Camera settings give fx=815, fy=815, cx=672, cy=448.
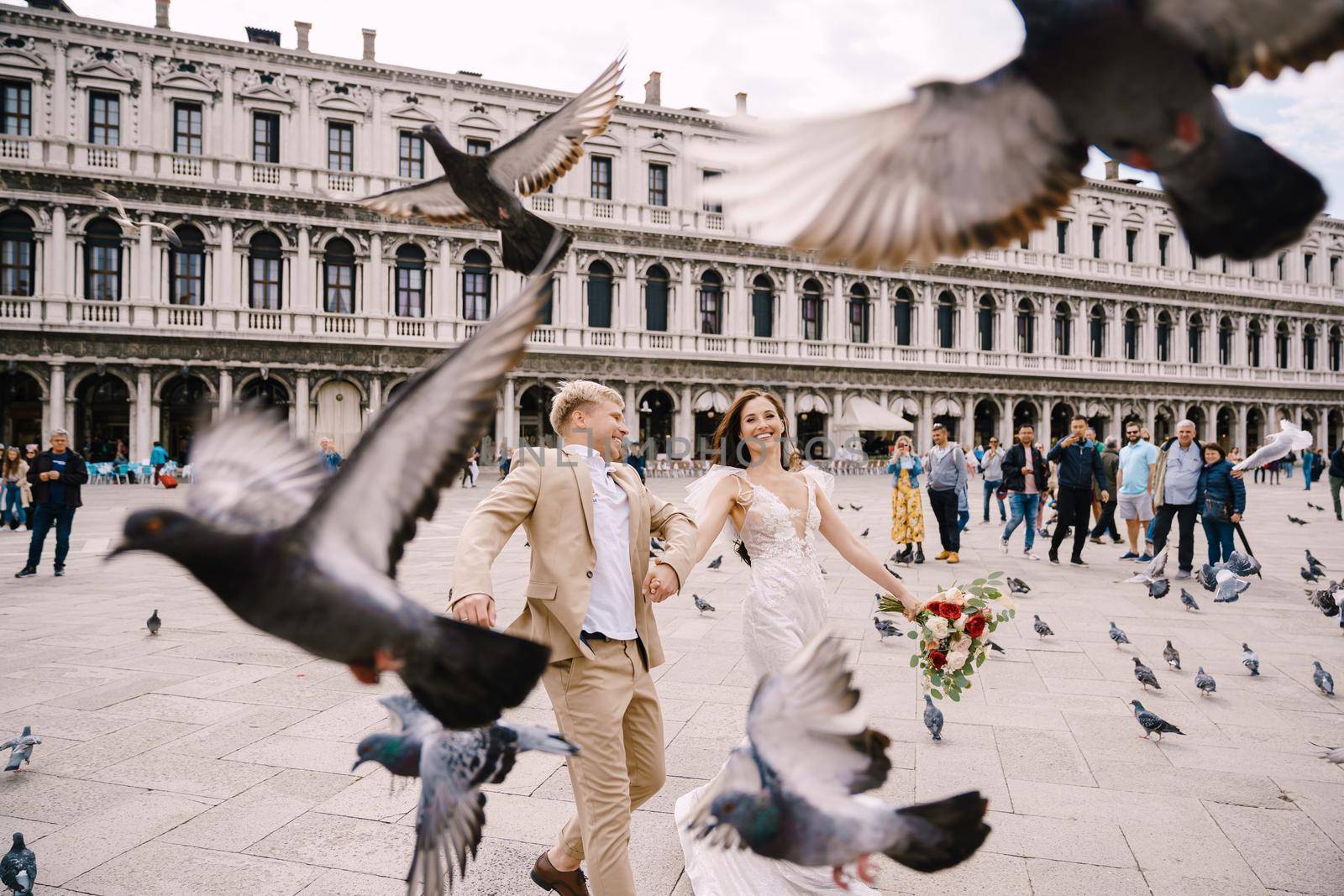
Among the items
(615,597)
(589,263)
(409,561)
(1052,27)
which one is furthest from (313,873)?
(589,263)

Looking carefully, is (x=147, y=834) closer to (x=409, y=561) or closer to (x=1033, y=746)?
(x=1033, y=746)

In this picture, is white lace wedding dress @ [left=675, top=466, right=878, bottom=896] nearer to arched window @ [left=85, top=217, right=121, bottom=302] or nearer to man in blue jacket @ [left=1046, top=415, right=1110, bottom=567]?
man in blue jacket @ [left=1046, top=415, right=1110, bottom=567]

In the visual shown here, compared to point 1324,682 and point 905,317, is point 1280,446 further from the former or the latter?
point 905,317

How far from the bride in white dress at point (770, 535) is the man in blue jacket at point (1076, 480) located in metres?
7.61

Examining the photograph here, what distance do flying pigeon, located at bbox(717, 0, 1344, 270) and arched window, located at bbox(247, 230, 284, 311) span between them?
27.6 meters

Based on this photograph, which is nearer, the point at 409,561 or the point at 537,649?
the point at 537,649

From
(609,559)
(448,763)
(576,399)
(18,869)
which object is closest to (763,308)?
(576,399)

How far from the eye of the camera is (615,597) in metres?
2.62

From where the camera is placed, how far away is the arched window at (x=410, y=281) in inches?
1037

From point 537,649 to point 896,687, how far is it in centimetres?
472

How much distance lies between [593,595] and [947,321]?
33.4 m

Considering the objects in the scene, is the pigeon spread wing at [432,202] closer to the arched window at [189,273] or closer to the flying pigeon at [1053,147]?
the flying pigeon at [1053,147]

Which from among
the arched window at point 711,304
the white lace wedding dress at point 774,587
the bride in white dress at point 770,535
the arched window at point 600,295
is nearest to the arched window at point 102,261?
the arched window at point 600,295

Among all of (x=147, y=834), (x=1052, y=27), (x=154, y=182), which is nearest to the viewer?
(x=1052, y=27)
